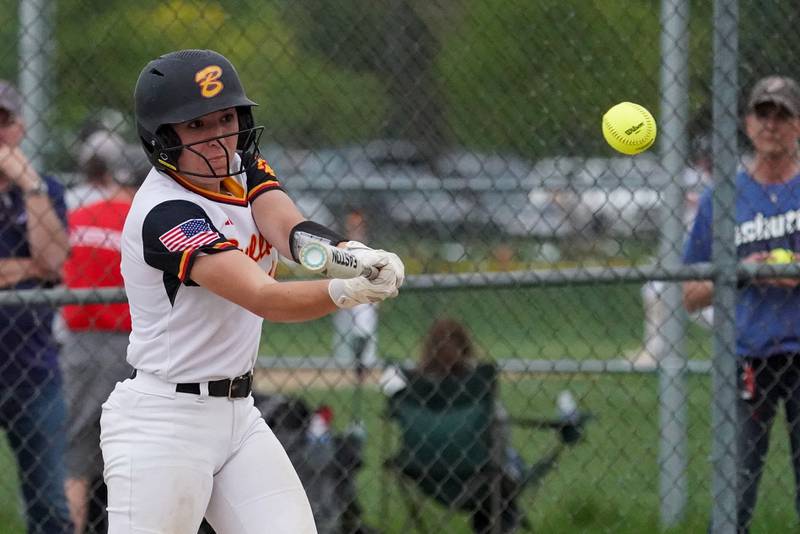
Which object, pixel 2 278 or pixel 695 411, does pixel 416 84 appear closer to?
pixel 2 278

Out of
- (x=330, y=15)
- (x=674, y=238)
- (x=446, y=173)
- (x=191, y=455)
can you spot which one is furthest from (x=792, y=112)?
(x=191, y=455)

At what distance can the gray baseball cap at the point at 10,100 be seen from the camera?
4742mm

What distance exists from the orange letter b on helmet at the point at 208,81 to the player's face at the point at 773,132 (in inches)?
90.7

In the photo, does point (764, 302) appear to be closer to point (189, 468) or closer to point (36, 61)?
point (189, 468)

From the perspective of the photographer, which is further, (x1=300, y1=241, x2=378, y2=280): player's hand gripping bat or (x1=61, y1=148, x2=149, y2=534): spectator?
(x1=61, y1=148, x2=149, y2=534): spectator

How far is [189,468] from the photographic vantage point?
3123mm

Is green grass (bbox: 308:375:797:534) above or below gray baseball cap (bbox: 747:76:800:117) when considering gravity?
below

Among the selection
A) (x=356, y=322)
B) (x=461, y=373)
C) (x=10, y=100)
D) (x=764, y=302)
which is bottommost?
(x=10, y=100)

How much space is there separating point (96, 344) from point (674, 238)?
7.97ft

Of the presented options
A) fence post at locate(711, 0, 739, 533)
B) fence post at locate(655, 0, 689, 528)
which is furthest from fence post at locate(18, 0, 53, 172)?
fence post at locate(711, 0, 739, 533)

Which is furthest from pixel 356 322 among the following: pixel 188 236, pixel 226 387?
pixel 188 236

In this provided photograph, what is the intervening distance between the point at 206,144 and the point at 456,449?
242cm

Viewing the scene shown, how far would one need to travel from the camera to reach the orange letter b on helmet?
3105 mm

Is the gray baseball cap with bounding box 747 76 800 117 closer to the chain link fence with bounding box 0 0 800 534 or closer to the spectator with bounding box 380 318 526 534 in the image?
the chain link fence with bounding box 0 0 800 534
